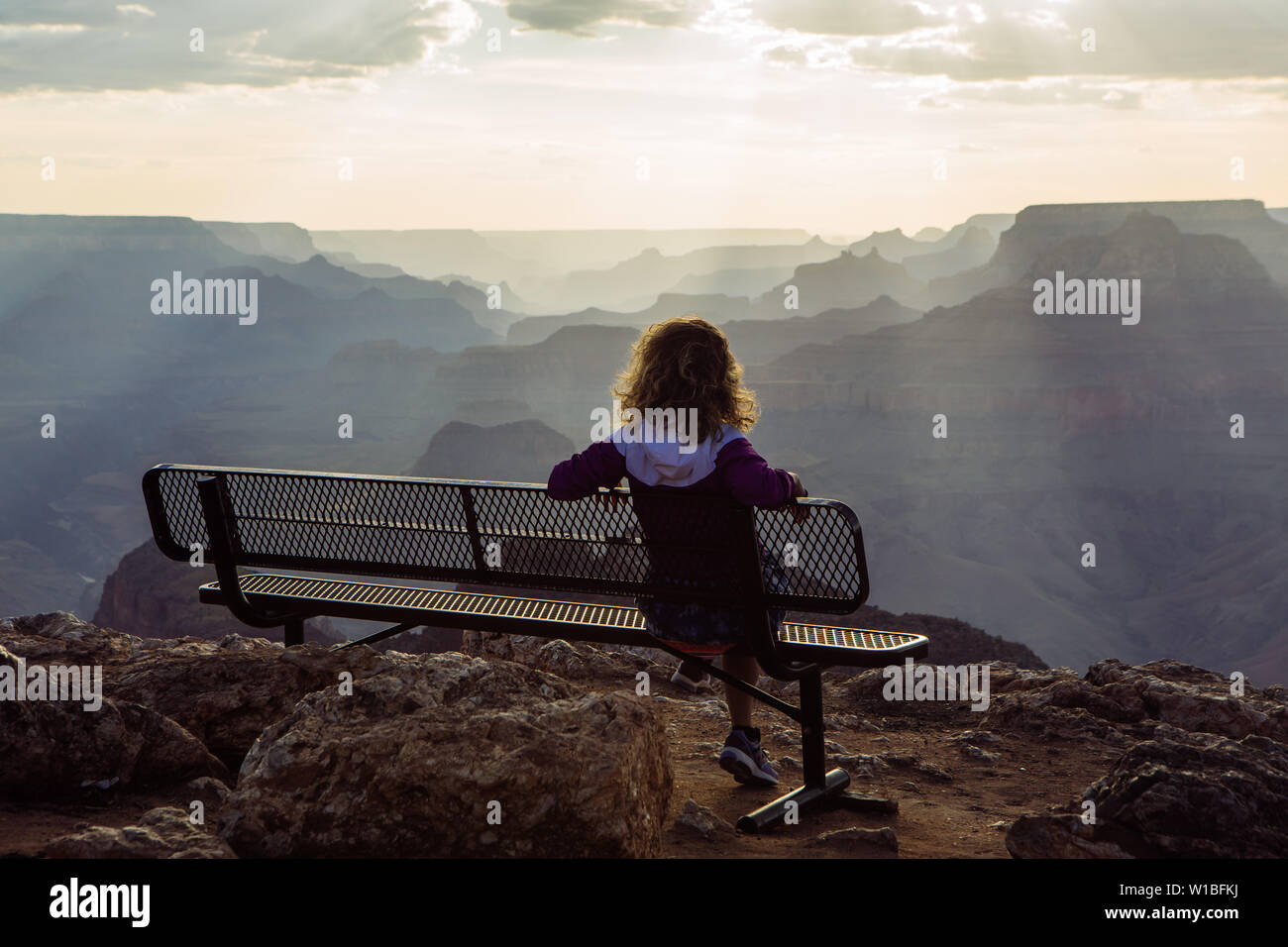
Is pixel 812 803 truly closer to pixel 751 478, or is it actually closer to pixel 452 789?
pixel 751 478

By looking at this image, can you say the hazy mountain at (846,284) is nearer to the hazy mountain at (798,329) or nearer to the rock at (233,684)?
the hazy mountain at (798,329)

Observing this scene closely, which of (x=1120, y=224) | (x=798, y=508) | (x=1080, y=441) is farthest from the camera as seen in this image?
(x=1120, y=224)

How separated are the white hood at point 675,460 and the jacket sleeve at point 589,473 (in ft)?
0.20

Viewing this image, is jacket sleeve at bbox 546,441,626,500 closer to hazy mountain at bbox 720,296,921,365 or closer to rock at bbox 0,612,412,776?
rock at bbox 0,612,412,776

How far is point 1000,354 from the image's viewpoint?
11100cm

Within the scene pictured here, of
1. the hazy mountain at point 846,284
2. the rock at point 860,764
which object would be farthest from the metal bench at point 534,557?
the hazy mountain at point 846,284

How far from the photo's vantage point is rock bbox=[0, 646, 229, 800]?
3379 millimetres

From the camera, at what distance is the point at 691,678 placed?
443 cm

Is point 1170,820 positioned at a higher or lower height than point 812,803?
A: higher

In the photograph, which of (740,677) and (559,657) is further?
(559,657)

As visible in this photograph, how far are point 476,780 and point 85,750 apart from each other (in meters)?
1.42

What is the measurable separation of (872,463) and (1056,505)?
16856 millimetres

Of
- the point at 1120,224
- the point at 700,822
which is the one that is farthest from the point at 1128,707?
the point at 1120,224
